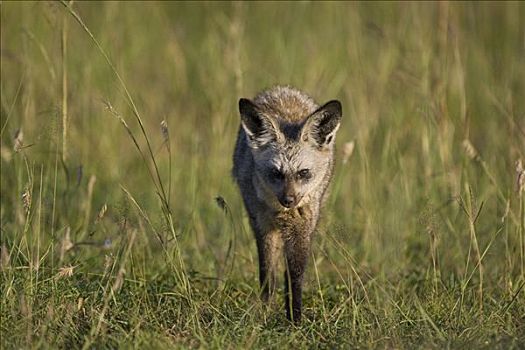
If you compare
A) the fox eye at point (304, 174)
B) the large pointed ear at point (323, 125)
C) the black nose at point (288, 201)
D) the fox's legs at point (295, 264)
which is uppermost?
the large pointed ear at point (323, 125)

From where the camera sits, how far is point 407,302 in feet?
19.2

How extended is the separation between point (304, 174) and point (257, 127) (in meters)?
0.46

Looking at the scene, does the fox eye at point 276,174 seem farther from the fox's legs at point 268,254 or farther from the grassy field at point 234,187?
the fox's legs at point 268,254

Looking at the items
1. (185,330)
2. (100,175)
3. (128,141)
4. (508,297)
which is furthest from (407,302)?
(128,141)

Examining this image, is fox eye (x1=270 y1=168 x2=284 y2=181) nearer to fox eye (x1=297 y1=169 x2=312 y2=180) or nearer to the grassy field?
fox eye (x1=297 y1=169 x2=312 y2=180)

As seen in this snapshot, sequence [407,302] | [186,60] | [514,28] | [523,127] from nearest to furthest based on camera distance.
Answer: [407,302], [523,127], [186,60], [514,28]

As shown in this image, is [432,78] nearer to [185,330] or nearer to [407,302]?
[407,302]

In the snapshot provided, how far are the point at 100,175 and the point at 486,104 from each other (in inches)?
180

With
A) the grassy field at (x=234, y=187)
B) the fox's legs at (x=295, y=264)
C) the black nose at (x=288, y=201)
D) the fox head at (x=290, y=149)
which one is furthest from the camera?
the fox's legs at (x=295, y=264)

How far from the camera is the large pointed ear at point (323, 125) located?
5.69 meters

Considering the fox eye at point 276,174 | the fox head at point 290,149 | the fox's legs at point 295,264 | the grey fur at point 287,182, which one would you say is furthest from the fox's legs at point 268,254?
the fox eye at point 276,174

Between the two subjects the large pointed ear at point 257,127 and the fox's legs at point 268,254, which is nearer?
the large pointed ear at point 257,127

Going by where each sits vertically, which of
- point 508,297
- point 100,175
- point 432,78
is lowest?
point 508,297

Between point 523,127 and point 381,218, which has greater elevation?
point 523,127
